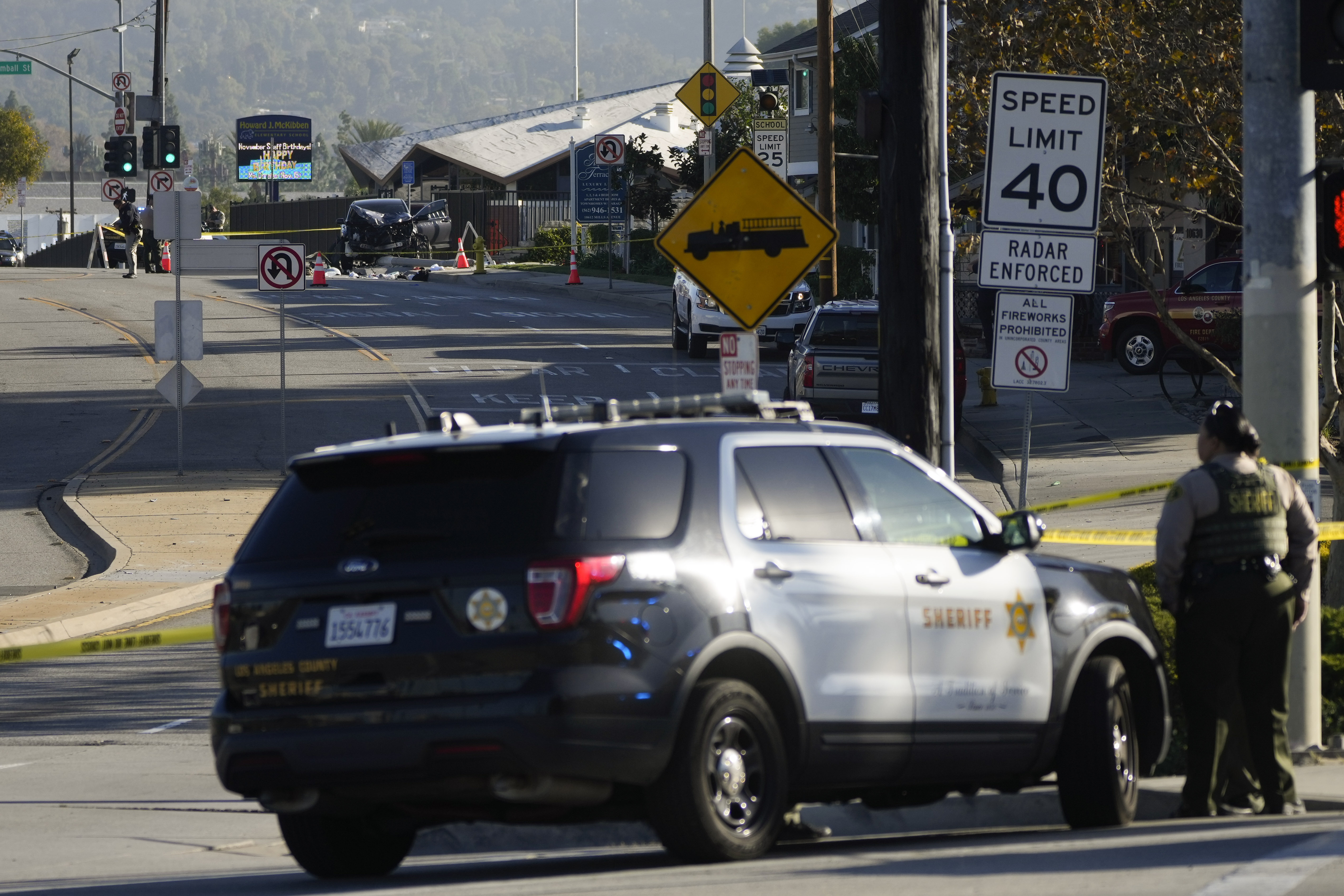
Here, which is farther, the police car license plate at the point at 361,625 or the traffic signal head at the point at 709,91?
the traffic signal head at the point at 709,91

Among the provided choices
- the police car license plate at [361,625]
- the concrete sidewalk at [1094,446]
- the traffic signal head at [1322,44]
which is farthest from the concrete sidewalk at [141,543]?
the traffic signal head at [1322,44]

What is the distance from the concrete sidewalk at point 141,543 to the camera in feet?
47.1

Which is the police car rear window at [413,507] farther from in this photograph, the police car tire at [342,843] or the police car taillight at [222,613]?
the police car tire at [342,843]

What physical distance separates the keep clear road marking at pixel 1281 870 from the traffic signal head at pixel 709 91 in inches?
1082

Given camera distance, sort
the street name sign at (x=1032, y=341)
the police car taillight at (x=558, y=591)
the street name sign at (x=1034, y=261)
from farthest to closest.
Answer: the street name sign at (x=1032, y=341)
the street name sign at (x=1034, y=261)
the police car taillight at (x=558, y=591)

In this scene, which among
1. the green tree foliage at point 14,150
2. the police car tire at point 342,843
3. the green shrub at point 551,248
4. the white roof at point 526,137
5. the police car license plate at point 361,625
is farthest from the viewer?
the green tree foliage at point 14,150

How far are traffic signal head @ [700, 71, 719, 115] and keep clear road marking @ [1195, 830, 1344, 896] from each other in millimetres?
27487

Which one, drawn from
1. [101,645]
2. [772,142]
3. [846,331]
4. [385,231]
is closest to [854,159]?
[772,142]

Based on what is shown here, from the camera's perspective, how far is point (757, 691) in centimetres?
673

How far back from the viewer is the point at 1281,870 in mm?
6555

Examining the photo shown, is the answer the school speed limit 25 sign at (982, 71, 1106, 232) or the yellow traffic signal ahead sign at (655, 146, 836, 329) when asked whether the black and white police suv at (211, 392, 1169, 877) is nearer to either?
the yellow traffic signal ahead sign at (655, 146, 836, 329)

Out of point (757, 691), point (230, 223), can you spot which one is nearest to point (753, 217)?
point (757, 691)

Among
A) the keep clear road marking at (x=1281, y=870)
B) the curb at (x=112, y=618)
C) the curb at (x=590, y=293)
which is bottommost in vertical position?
the curb at (x=112, y=618)

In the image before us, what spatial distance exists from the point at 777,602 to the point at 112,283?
43.0 metres
